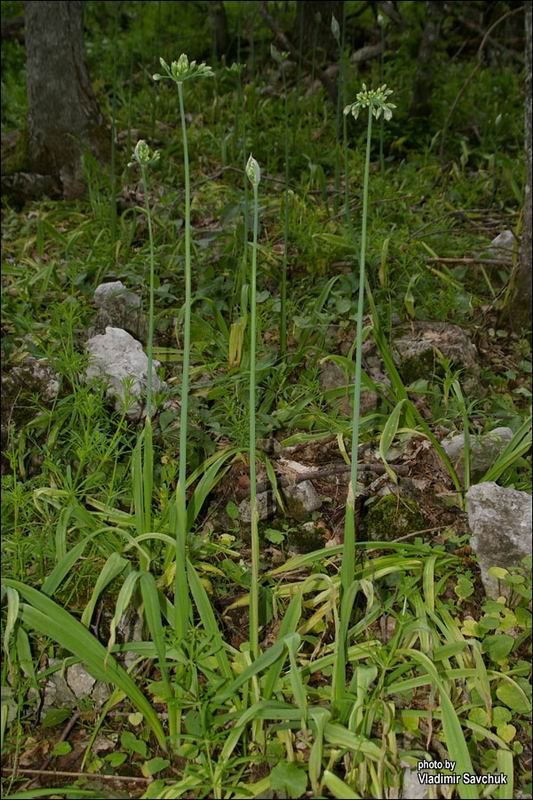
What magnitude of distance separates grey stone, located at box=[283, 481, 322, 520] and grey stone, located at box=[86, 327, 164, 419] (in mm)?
624

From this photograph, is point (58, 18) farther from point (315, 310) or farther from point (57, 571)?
point (57, 571)

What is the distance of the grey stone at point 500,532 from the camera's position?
2209mm

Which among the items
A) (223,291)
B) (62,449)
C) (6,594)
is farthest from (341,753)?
(223,291)

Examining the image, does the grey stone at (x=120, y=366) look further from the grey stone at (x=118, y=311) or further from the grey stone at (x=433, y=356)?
the grey stone at (x=433, y=356)

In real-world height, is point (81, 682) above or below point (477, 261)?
below

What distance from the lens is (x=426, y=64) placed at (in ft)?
18.3

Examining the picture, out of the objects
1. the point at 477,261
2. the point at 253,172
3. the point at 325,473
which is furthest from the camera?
the point at 477,261

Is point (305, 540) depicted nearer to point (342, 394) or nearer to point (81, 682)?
point (342, 394)

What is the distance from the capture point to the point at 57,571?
2.00 meters

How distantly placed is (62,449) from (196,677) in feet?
3.37

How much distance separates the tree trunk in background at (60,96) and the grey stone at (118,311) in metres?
1.62

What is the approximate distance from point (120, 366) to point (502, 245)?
2.07m

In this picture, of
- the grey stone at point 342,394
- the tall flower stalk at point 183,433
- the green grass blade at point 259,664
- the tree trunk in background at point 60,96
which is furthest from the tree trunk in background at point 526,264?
the tree trunk in background at point 60,96

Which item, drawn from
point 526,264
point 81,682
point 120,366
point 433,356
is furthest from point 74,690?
point 526,264
